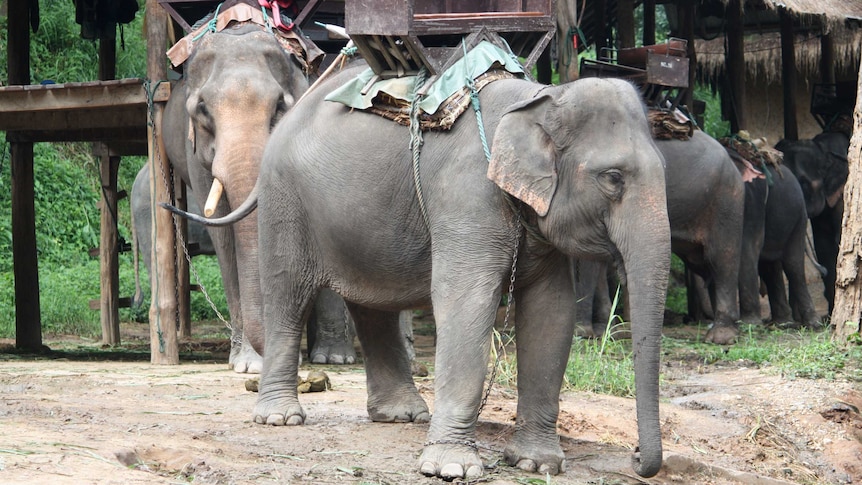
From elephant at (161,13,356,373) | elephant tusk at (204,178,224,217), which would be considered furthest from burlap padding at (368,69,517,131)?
elephant at (161,13,356,373)

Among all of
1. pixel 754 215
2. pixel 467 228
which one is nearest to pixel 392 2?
pixel 467 228

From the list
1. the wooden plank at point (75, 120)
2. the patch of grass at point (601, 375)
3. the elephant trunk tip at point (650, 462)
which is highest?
the wooden plank at point (75, 120)

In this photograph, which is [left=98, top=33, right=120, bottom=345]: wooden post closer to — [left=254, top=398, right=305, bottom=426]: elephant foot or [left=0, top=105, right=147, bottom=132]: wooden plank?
[left=0, top=105, right=147, bottom=132]: wooden plank

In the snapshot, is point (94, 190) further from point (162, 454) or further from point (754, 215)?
point (162, 454)

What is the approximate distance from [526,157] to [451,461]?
3.70 ft

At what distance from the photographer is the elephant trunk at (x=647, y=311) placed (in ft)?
Answer: 14.0

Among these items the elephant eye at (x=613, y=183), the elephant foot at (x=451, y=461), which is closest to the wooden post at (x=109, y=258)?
the elephant foot at (x=451, y=461)

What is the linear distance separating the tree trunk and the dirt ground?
2.29ft

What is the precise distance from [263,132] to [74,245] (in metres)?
9.09

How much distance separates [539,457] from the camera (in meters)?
4.89

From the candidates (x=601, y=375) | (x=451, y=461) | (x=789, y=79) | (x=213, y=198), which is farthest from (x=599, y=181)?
(x=789, y=79)

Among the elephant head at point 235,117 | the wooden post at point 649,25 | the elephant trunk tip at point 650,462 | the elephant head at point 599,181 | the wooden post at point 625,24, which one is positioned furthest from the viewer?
the wooden post at point 649,25

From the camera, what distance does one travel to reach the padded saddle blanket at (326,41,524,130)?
16.2ft

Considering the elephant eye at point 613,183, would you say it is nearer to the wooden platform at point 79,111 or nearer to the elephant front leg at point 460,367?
the elephant front leg at point 460,367
